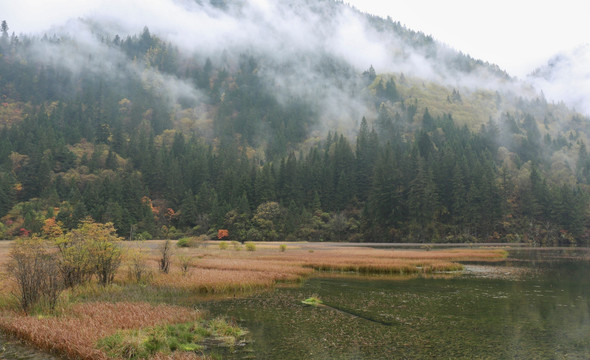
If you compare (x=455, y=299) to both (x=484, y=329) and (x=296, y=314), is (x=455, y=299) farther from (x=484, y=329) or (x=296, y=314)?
(x=296, y=314)

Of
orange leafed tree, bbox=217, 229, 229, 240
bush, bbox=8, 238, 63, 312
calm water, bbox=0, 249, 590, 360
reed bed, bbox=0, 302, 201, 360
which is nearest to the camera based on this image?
reed bed, bbox=0, 302, 201, 360

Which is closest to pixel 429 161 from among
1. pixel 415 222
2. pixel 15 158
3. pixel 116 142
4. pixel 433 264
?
pixel 415 222

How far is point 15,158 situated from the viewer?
135 meters

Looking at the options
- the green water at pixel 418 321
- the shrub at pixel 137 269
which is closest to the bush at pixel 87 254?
the shrub at pixel 137 269

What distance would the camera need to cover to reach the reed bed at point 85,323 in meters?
13.0

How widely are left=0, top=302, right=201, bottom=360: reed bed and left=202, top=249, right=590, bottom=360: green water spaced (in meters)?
3.76

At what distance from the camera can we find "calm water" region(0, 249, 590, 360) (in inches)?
562

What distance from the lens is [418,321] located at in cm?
1889

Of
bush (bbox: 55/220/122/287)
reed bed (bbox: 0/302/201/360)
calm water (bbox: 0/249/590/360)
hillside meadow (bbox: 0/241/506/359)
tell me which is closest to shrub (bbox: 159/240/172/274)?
hillside meadow (bbox: 0/241/506/359)

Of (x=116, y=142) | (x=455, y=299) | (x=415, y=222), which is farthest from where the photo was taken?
(x=116, y=142)

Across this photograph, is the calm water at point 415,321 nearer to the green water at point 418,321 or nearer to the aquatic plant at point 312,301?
the green water at point 418,321

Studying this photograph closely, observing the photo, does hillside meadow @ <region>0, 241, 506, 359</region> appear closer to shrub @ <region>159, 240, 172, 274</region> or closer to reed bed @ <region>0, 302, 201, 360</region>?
reed bed @ <region>0, 302, 201, 360</region>

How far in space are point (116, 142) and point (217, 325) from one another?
578 ft

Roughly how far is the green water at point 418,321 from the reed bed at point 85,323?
12.4 ft
